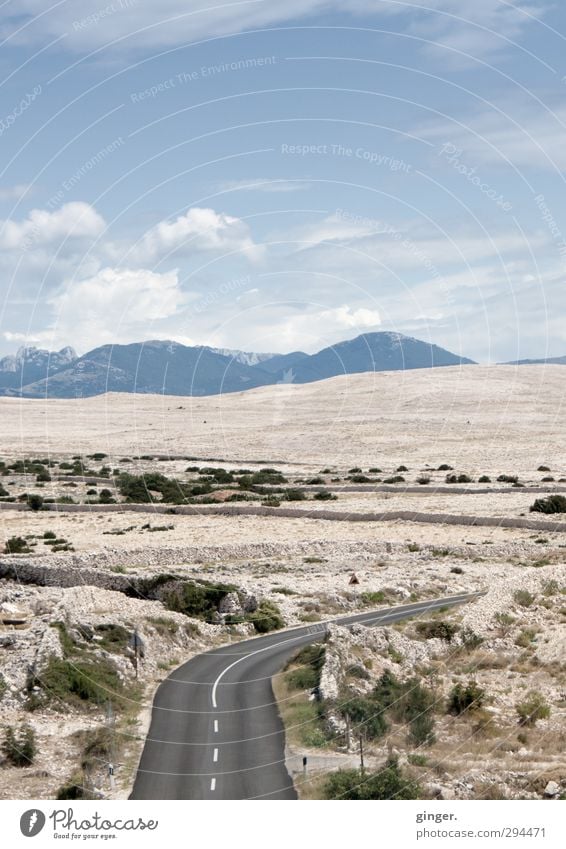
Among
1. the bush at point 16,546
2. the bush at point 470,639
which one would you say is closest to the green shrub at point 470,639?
the bush at point 470,639

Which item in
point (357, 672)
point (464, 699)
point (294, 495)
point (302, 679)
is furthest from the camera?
point (294, 495)

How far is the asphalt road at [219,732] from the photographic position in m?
24.6

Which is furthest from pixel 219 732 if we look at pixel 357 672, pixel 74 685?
pixel 357 672

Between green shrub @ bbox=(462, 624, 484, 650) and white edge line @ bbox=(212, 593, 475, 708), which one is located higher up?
green shrub @ bbox=(462, 624, 484, 650)

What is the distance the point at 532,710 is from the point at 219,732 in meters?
9.96

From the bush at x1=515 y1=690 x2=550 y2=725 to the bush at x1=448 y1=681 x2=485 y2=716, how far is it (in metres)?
1.26

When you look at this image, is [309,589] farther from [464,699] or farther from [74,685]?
[74,685]

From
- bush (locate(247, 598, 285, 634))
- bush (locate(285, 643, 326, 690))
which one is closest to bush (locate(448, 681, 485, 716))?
bush (locate(285, 643, 326, 690))

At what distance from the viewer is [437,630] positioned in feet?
136

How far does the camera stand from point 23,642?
122 feet

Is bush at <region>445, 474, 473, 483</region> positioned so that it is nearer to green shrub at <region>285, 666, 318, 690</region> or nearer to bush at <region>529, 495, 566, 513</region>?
bush at <region>529, 495, 566, 513</region>

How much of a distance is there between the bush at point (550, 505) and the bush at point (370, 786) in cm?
5391

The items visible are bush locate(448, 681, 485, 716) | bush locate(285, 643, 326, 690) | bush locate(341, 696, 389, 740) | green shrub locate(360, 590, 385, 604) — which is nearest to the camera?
bush locate(341, 696, 389, 740)

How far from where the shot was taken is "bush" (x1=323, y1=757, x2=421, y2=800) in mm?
23703
